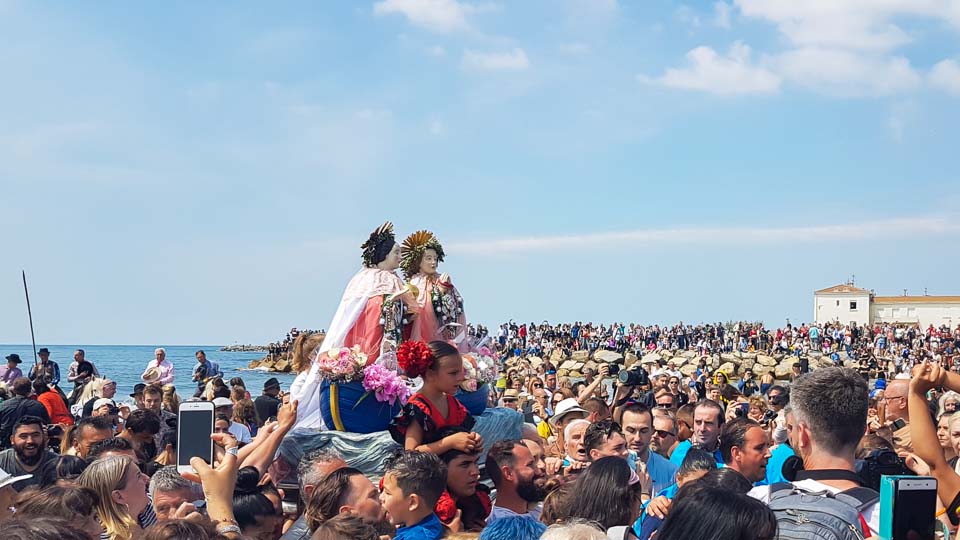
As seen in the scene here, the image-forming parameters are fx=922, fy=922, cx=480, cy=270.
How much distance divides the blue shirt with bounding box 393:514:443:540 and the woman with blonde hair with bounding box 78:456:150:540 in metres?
1.22

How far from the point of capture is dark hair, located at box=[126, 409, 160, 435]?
23.3 ft

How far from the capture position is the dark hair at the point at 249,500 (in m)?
4.67

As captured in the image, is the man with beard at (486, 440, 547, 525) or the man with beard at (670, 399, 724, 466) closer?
Answer: the man with beard at (486, 440, 547, 525)

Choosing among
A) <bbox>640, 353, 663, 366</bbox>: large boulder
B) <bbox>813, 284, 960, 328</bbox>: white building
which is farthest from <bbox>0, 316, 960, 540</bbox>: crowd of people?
<bbox>813, 284, 960, 328</bbox>: white building

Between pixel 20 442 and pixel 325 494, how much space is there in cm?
314

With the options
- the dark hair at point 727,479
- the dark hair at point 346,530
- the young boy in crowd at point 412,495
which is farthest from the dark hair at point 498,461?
the dark hair at point 346,530

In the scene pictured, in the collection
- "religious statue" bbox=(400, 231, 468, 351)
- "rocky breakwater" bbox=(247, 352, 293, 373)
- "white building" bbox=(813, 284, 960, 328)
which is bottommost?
"rocky breakwater" bbox=(247, 352, 293, 373)

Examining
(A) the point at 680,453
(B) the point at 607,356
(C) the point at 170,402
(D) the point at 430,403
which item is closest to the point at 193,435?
(D) the point at 430,403

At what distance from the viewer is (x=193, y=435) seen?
4500mm

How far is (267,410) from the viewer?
10.1 meters

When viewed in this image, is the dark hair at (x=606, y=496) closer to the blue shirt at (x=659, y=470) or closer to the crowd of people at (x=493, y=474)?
the crowd of people at (x=493, y=474)

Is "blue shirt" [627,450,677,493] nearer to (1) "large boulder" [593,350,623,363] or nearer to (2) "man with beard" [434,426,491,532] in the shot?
(2) "man with beard" [434,426,491,532]

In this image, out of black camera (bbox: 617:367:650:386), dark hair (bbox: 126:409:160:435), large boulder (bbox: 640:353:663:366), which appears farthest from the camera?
large boulder (bbox: 640:353:663:366)

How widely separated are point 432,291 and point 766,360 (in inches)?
1590
